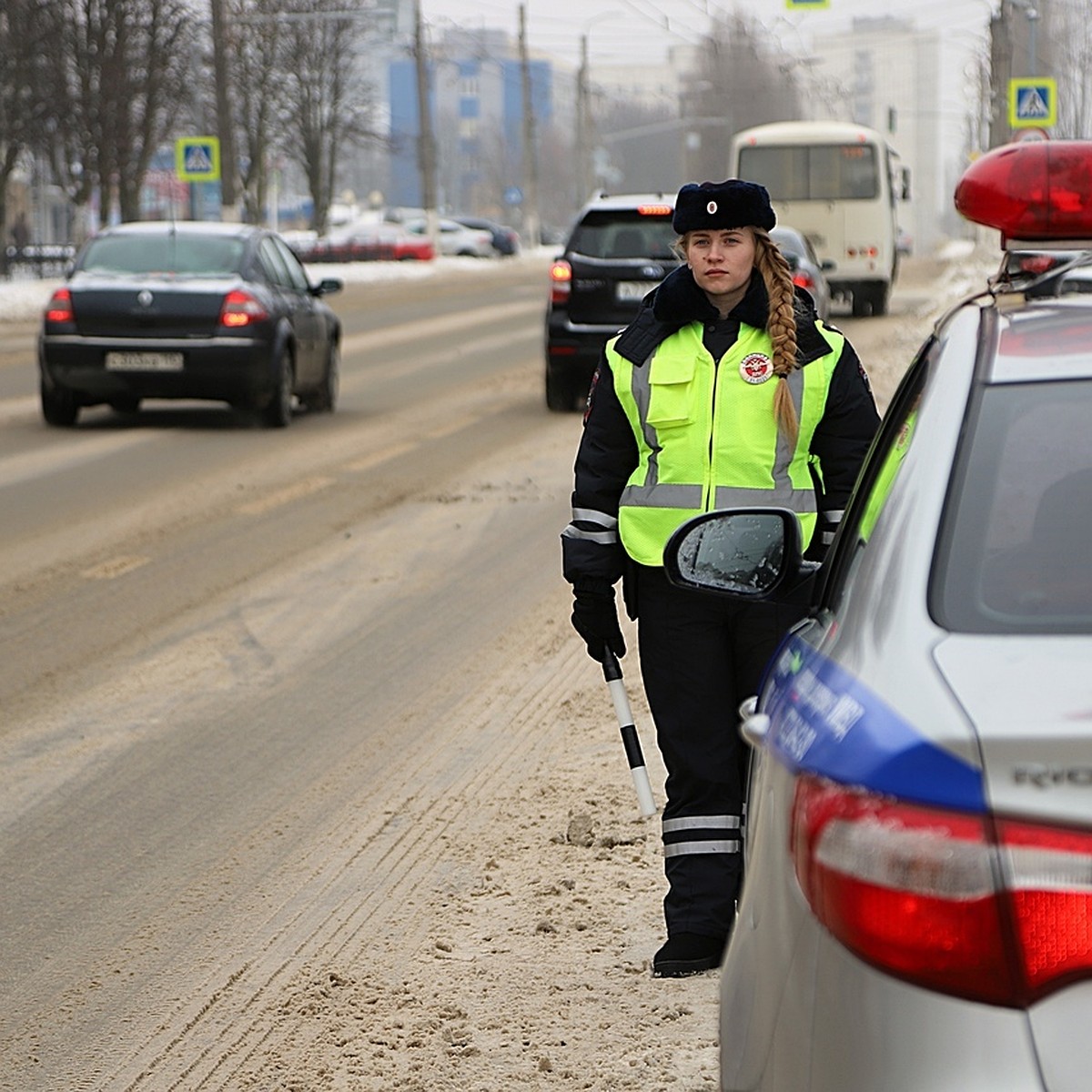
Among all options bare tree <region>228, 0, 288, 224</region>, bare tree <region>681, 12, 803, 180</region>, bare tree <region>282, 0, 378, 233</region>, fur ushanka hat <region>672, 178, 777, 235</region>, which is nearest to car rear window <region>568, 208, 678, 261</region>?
fur ushanka hat <region>672, 178, 777, 235</region>

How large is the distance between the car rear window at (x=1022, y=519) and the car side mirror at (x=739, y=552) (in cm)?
63

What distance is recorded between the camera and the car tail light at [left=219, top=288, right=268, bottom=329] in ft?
50.6

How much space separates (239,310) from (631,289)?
315cm

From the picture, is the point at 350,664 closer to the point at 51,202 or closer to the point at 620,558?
the point at 620,558

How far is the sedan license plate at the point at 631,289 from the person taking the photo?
54.4 feet

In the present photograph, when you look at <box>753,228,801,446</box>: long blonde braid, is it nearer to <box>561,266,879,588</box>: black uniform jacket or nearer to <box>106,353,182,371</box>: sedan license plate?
<box>561,266,879,588</box>: black uniform jacket

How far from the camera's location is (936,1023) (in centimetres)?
182

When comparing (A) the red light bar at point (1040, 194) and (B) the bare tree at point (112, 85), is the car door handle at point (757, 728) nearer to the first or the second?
(A) the red light bar at point (1040, 194)

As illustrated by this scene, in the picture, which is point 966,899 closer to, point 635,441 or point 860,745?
point 860,745

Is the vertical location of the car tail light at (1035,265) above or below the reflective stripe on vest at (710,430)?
above

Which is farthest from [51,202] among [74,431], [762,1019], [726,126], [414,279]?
[762,1019]

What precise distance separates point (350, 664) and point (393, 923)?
2.92m

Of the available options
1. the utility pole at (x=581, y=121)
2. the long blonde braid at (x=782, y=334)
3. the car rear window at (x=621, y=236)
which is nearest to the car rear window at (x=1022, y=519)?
the long blonde braid at (x=782, y=334)

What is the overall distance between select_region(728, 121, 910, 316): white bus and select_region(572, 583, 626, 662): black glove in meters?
28.8
